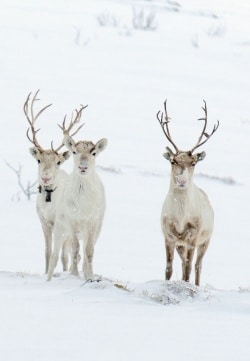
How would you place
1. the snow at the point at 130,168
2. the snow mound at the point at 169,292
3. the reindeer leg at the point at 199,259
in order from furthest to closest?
the reindeer leg at the point at 199,259, the snow mound at the point at 169,292, the snow at the point at 130,168

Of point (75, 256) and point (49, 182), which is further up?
point (49, 182)

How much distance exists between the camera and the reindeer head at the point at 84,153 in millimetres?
8031

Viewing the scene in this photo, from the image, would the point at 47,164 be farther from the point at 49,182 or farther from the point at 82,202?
the point at 82,202

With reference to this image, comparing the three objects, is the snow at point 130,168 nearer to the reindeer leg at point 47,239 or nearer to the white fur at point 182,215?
the reindeer leg at point 47,239

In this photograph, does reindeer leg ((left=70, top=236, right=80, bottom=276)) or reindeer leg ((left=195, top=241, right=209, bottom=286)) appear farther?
reindeer leg ((left=195, top=241, right=209, bottom=286))

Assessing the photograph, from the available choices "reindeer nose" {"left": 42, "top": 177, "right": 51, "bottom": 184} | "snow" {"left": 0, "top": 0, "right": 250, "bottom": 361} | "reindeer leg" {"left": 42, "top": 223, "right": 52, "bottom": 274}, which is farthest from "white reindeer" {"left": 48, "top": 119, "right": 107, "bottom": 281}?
"reindeer leg" {"left": 42, "top": 223, "right": 52, "bottom": 274}

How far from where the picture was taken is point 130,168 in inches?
689

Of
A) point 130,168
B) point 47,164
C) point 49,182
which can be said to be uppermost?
point 47,164

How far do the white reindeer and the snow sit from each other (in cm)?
37

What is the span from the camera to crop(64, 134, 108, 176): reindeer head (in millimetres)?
8031

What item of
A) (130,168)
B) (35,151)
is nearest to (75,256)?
(35,151)

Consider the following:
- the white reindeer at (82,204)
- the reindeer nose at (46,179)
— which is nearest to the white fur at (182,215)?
the white reindeer at (82,204)

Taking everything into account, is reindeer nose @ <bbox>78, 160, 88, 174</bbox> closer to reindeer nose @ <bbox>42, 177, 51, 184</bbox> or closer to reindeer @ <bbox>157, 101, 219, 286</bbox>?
reindeer @ <bbox>157, 101, 219, 286</bbox>

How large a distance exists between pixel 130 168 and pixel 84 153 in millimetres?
9465
